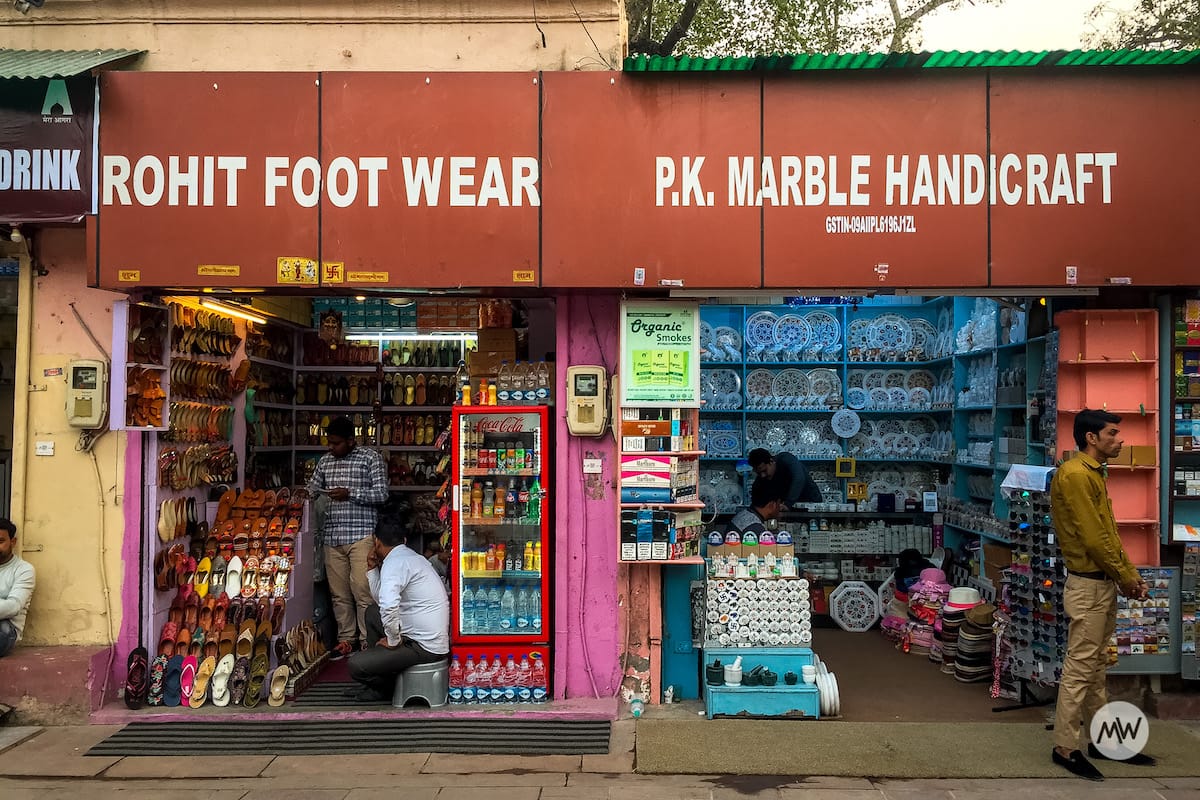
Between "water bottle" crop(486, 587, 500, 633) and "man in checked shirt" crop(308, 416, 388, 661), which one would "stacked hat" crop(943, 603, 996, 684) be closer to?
"water bottle" crop(486, 587, 500, 633)

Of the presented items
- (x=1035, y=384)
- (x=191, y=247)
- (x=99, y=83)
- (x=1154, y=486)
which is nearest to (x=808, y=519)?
(x=1035, y=384)

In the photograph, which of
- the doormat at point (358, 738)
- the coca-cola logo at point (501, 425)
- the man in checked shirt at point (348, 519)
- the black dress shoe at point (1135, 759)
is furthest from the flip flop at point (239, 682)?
the black dress shoe at point (1135, 759)

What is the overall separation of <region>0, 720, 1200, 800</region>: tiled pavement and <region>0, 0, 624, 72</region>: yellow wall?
4563 millimetres

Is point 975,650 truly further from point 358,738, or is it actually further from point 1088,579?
point 358,738

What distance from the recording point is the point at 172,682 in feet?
21.0

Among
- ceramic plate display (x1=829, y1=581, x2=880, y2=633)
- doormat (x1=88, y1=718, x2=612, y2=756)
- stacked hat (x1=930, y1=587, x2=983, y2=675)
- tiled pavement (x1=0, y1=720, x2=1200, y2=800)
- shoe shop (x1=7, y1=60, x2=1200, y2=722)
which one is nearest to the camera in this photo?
tiled pavement (x1=0, y1=720, x2=1200, y2=800)

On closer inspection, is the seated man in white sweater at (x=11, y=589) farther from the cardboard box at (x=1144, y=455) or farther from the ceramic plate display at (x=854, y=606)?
the cardboard box at (x=1144, y=455)

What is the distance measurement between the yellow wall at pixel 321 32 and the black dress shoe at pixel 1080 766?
523cm

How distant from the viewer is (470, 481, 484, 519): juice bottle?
264 inches

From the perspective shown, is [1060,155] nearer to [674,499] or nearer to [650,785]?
[674,499]

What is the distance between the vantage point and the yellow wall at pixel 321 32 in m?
6.52

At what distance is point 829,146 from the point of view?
6070mm

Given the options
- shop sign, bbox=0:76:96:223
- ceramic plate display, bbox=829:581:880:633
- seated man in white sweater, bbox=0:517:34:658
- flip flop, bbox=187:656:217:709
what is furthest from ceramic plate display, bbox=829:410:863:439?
seated man in white sweater, bbox=0:517:34:658

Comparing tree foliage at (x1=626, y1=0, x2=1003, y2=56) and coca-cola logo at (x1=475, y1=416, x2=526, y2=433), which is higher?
tree foliage at (x1=626, y1=0, x2=1003, y2=56)
